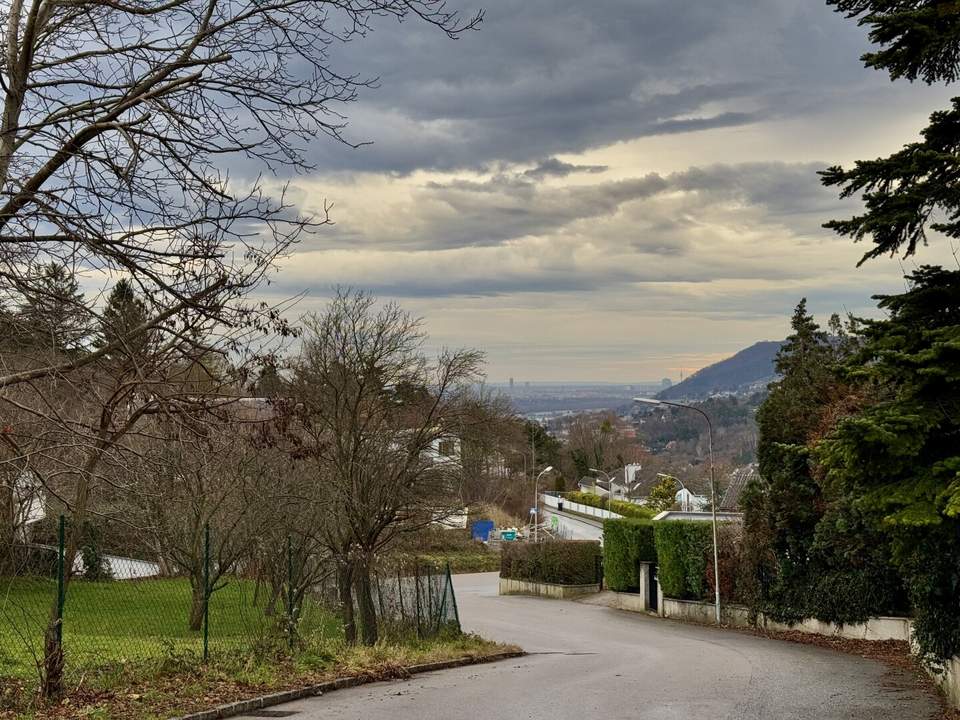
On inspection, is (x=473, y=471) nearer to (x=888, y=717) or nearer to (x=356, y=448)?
(x=356, y=448)

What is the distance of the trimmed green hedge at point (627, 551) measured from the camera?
145ft

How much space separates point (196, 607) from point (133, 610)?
4.88 metres

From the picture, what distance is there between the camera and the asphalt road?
46.7ft

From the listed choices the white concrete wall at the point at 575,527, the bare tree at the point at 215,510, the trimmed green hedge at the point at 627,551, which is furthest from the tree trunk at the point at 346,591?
the white concrete wall at the point at 575,527

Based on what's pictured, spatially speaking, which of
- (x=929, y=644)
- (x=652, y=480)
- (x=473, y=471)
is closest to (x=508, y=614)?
(x=473, y=471)

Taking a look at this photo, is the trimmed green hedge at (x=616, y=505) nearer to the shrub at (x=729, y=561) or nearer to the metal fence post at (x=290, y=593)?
the shrub at (x=729, y=561)

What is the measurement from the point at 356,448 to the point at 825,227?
1548 centimetres

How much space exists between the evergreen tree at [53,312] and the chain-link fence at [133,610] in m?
4.02

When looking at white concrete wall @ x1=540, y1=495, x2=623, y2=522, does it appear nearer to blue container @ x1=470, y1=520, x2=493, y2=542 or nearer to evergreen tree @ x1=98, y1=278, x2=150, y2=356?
blue container @ x1=470, y1=520, x2=493, y2=542

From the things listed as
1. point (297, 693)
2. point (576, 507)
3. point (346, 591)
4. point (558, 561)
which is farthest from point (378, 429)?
point (576, 507)

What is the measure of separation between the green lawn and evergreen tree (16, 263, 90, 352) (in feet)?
17.0

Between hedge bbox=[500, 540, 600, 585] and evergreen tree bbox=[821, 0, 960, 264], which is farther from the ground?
evergreen tree bbox=[821, 0, 960, 264]

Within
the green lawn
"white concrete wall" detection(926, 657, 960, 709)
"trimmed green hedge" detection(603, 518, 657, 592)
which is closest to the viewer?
the green lawn

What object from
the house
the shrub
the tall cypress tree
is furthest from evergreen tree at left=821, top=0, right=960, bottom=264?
the house
